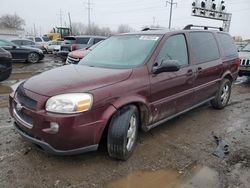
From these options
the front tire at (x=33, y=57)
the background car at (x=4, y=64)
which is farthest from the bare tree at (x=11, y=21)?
the background car at (x=4, y=64)

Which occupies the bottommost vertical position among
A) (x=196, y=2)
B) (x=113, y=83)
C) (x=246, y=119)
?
(x=246, y=119)

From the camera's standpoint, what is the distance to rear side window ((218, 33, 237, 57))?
18.5ft

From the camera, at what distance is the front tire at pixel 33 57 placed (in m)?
15.1

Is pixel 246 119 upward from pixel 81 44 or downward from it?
downward

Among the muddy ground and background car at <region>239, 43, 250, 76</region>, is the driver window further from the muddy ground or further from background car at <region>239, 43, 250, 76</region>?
background car at <region>239, 43, 250, 76</region>

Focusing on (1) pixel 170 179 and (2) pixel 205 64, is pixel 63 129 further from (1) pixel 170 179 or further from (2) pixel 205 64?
(2) pixel 205 64

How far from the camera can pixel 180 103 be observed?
4.27m

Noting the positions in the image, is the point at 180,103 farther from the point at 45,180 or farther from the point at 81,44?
the point at 81,44

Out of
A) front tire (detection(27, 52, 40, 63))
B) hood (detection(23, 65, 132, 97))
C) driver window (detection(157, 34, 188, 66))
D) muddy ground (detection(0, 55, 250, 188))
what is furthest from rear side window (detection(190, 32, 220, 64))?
front tire (detection(27, 52, 40, 63))

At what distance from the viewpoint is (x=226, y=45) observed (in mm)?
5836

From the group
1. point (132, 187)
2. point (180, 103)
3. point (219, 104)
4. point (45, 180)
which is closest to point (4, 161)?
point (45, 180)

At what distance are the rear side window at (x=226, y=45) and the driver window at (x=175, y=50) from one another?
5.44 ft

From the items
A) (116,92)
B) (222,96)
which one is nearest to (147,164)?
(116,92)

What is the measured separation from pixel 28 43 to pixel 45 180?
16665 mm
